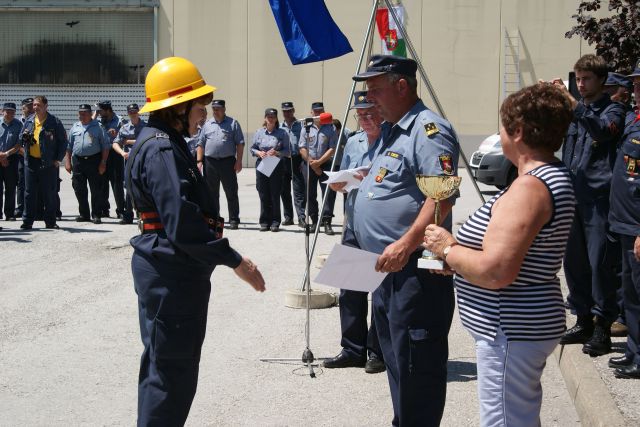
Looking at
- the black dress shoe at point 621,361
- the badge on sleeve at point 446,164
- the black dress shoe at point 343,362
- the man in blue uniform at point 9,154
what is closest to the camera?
the badge on sleeve at point 446,164

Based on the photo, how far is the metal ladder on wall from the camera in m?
30.0

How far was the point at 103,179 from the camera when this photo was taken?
651 inches

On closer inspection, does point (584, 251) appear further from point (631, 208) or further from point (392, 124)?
point (392, 124)

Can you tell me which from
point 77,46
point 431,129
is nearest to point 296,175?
point 431,129

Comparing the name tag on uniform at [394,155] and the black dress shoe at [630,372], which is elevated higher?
the name tag on uniform at [394,155]

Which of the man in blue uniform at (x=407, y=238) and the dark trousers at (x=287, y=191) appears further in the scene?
the dark trousers at (x=287, y=191)

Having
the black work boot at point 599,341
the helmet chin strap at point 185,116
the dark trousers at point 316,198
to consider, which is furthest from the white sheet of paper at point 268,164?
the helmet chin strap at point 185,116

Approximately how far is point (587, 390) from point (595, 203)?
5.34 feet

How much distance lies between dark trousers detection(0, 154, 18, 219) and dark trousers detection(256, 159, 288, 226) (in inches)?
182

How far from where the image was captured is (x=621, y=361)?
6145 mm

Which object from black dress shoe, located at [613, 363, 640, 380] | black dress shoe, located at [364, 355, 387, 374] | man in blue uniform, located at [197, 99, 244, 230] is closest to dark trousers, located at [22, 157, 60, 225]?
man in blue uniform, located at [197, 99, 244, 230]

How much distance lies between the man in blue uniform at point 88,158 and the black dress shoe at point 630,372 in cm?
1169

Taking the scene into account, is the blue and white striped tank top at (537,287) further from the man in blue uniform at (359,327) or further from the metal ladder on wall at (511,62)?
the metal ladder on wall at (511,62)

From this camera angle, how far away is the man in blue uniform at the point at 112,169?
1633cm
